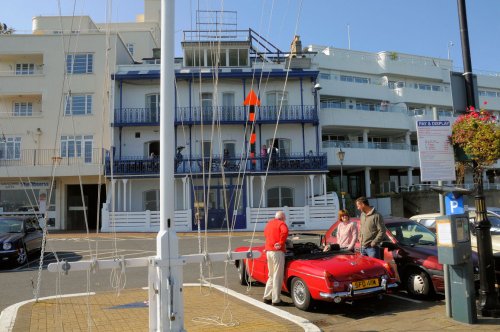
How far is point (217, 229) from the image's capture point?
28141mm

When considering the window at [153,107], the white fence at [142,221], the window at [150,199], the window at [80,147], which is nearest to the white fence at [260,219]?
the white fence at [142,221]

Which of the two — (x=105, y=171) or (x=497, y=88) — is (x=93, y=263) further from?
(x=497, y=88)

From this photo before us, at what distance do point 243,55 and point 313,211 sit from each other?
1364cm

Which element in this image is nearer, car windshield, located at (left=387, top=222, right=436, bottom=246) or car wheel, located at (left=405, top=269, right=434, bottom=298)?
car wheel, located at (left=405, top=269, right=434, bottom=298)

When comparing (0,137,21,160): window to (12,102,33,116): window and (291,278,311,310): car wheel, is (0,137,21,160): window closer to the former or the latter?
(12,102,33,116): window

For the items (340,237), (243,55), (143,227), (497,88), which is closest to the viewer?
(340,237)

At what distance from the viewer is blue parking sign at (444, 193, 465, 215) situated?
6.84m

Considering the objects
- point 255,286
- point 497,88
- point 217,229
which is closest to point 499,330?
point 255,286

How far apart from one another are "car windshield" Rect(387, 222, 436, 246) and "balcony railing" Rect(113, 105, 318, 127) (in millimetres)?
21991

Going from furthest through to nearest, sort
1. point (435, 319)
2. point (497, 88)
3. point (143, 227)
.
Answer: point (497, 88) → point (143, 227) → point (435, 319)

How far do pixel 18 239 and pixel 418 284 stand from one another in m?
11.1

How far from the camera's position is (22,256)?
1309 cm

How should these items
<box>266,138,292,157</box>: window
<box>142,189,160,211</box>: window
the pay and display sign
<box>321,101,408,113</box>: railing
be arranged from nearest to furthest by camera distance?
the pay and display sign, <box>142,189,160,211</box>: window, <box>266,138,292,157</box>: window, <box>321,101,408,113</box>: railing

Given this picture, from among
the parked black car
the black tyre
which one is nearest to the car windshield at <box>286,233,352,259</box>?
the black tyre
